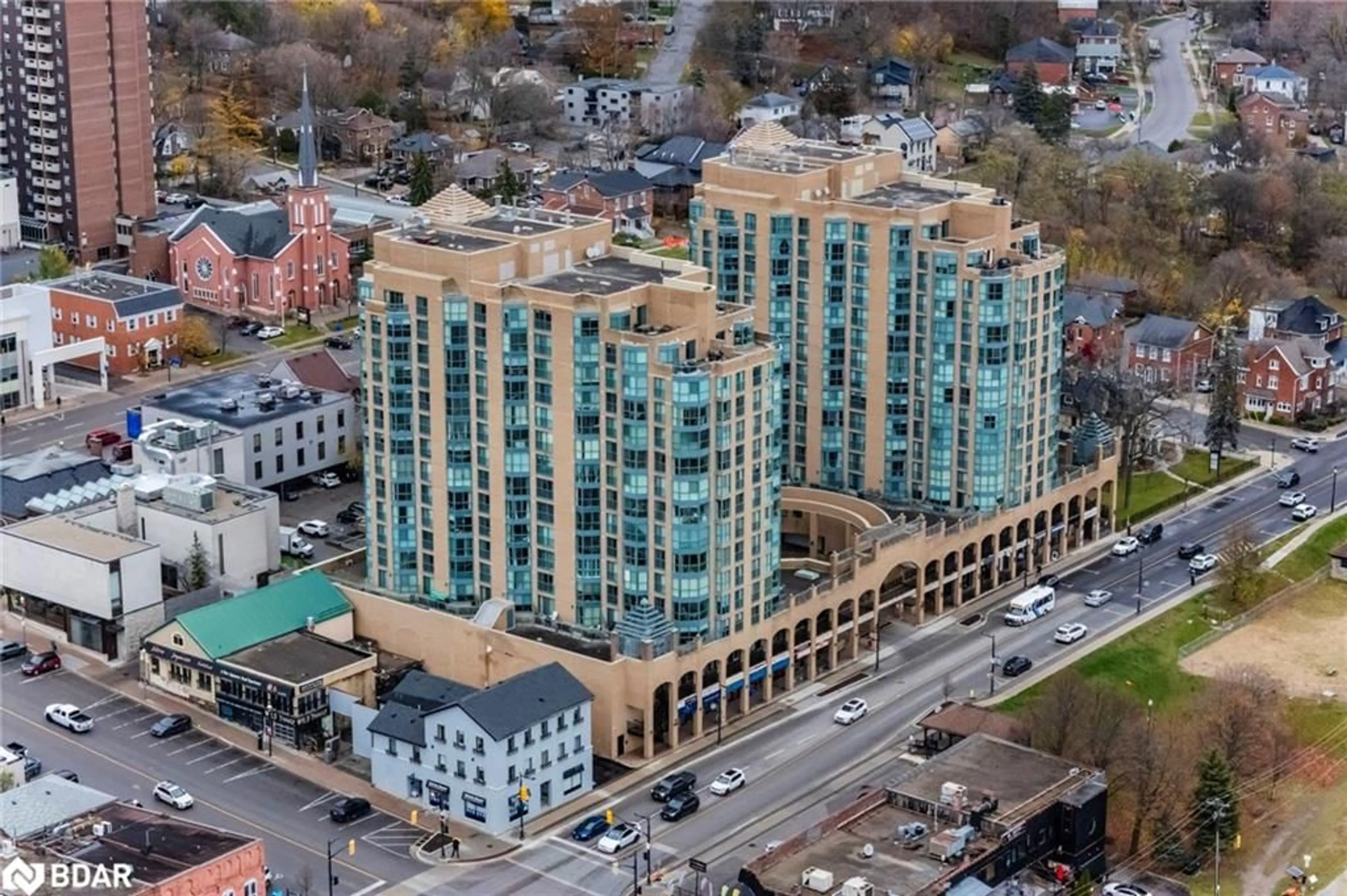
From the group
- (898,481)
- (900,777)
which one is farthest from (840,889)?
(898,481)

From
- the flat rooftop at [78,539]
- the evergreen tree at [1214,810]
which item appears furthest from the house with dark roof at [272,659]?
the evergreen tree at [1214,810]

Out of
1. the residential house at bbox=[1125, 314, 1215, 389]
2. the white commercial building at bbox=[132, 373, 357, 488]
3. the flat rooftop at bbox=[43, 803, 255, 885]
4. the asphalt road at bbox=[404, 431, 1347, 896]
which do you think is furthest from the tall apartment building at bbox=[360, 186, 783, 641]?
the residential house at bbox=[1125, 314, 1215, 389]

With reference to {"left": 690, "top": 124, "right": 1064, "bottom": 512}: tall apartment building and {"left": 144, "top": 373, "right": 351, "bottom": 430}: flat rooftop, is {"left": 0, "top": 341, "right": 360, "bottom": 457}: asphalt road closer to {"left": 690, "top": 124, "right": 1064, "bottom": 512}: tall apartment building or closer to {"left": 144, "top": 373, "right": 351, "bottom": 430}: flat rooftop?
Result: {"left": 144, "top": 373, "right": 351, "bottom": 430}: flat rooftop

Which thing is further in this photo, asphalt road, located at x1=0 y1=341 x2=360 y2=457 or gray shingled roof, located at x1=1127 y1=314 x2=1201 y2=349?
gray shingled roof, located at x1=1127 y1=314 x2=1201 y2=349

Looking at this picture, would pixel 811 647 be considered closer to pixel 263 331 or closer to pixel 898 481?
pixel 898 481

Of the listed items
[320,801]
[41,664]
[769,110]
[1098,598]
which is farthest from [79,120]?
[320,801]

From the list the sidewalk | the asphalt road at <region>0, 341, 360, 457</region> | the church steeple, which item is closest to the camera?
the sidewalk
